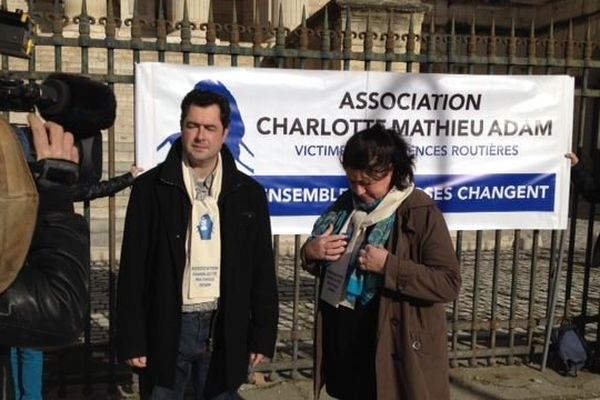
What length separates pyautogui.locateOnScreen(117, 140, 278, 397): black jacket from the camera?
108 inches

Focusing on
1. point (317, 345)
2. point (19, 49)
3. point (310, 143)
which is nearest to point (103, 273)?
point (310, 143)

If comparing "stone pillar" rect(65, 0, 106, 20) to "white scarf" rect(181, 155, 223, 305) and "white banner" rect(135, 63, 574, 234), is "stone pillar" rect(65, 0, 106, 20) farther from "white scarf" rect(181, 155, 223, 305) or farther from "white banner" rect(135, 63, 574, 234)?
"white scarf" rect(181, 155, 223, 305)

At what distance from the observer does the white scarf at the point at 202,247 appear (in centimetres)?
278

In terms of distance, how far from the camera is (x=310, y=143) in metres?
4.32

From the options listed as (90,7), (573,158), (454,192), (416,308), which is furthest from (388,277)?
(90,7)

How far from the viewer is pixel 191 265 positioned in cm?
278

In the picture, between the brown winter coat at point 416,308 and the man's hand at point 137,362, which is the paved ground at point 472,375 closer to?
the man's hand at point 137,362

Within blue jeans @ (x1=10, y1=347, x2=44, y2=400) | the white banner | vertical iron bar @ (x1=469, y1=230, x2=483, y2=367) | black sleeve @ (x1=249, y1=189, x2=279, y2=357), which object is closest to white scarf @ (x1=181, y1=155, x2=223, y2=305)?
black sleeve @ (x1=249, y1=189, x2=279, y2=357)

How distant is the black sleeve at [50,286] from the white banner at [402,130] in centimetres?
239

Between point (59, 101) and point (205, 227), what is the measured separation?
1.14 metres

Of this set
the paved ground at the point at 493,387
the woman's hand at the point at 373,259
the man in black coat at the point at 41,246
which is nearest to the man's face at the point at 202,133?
the woman's hand at the point at 373,259

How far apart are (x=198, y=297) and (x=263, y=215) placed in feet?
1.53

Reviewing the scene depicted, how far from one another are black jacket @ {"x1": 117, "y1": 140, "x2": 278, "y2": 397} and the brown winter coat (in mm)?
585

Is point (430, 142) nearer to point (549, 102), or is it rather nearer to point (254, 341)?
point (549, 102)
